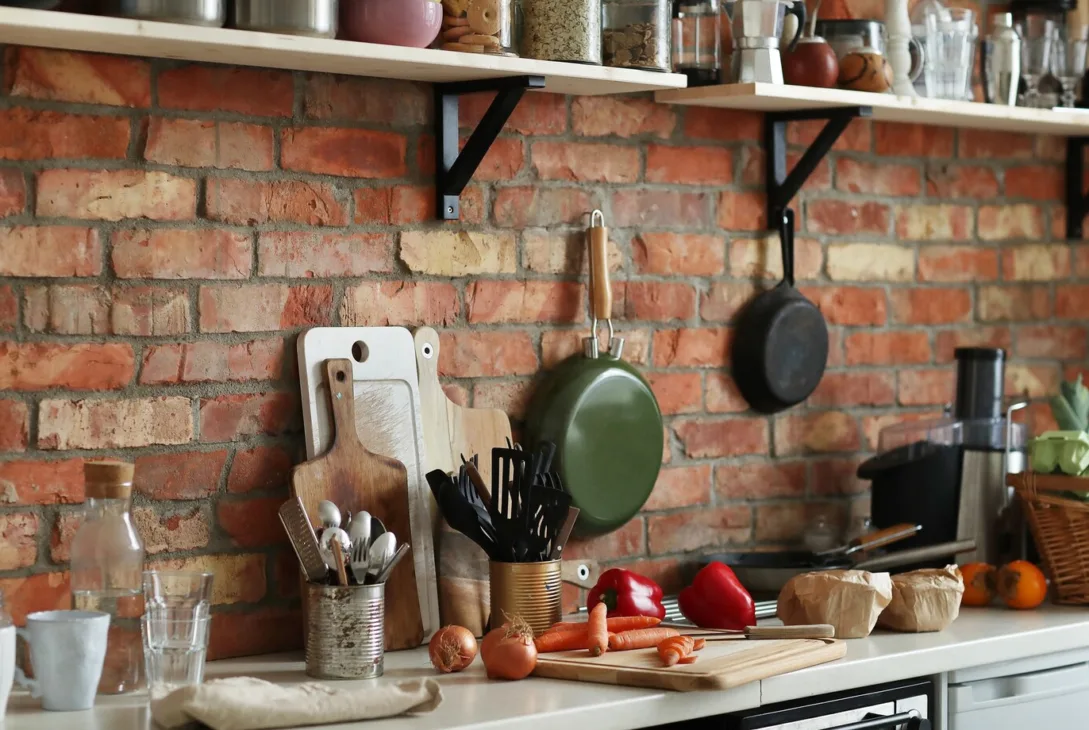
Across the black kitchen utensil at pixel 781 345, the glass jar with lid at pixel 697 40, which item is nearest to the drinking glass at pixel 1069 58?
the black kitchen utensil at pixel 781 345

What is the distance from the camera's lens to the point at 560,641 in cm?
210

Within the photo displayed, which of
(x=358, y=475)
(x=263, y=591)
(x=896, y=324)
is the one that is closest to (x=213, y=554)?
(x=263, y=591)

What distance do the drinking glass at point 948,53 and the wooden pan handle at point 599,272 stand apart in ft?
2.38

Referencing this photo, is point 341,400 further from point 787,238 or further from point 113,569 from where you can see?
point 787,238

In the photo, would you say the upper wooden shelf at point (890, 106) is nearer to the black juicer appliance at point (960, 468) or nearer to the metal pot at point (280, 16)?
the black juicer appliance at point (960, 468)

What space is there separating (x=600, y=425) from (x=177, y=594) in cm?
81

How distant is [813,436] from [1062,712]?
699 millimetres

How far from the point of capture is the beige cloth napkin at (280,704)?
171 cm

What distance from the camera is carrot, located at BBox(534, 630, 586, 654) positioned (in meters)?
2.10

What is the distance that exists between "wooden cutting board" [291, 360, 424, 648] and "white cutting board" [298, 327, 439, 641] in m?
0.02

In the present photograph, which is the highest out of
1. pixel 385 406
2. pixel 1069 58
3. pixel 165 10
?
pixel 1069 58

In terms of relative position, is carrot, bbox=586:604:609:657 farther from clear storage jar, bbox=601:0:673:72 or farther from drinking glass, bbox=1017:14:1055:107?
drinking glass, bbox=1017:14:1055:107

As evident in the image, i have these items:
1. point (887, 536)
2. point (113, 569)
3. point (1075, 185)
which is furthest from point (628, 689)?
point (1075, 185)

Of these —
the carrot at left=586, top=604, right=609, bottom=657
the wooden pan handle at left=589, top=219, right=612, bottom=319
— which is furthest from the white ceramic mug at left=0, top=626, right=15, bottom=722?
the wooden pan handle at left=589, top=219, right=612, bottom=319
